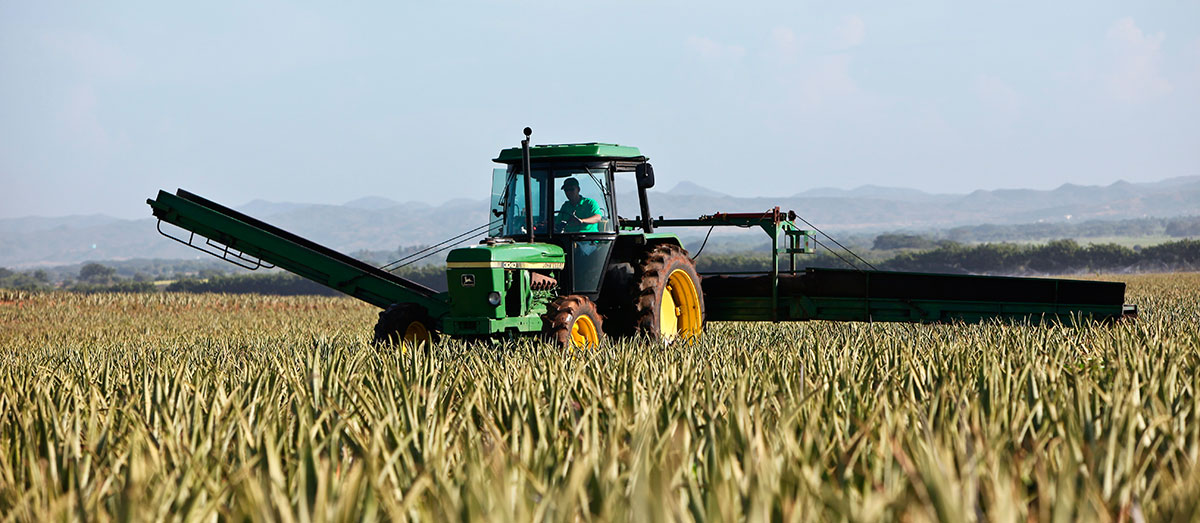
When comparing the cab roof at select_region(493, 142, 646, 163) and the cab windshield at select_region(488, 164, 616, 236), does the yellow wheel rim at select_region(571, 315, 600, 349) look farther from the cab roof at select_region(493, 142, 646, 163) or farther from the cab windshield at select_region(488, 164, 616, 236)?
the cab roof at select_region(493, 142, 646, 163)

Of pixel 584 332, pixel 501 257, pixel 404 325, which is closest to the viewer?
pixel 501 257

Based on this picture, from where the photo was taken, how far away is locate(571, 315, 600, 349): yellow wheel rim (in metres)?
7.93

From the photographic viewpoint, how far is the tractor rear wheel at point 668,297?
8758 mm

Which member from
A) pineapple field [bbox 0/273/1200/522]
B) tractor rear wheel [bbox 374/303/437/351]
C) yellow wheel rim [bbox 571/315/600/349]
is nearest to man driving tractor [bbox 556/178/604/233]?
yellow wheel rim [bbox 571/315/600/349]

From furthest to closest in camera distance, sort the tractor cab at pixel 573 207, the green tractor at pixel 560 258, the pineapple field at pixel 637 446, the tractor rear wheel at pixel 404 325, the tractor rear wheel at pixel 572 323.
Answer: the tractor cab at pixel 573 207, the tractor rear wheel at pixel 404 325, the green tractor at pixel 560 258, the tractor rear wheel at pixel 572 323, the pineapple field at pixel 637 446

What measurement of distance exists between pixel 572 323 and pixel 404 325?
1.75 meters

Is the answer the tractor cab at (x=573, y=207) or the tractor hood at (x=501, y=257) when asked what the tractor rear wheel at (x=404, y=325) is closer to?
the tractor hood at (x=501, y=257)

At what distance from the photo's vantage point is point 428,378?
5391mm

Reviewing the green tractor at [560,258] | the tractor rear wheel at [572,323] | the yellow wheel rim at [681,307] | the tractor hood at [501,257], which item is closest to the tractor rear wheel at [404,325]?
the green tractor at [560,258]

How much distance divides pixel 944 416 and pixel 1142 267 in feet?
281

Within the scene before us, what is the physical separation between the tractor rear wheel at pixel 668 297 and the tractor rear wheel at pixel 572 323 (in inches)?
21.6

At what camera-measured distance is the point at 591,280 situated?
894cm

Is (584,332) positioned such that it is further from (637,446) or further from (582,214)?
(637,446)

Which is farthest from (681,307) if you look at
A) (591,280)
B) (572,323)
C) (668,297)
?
(572,323)
